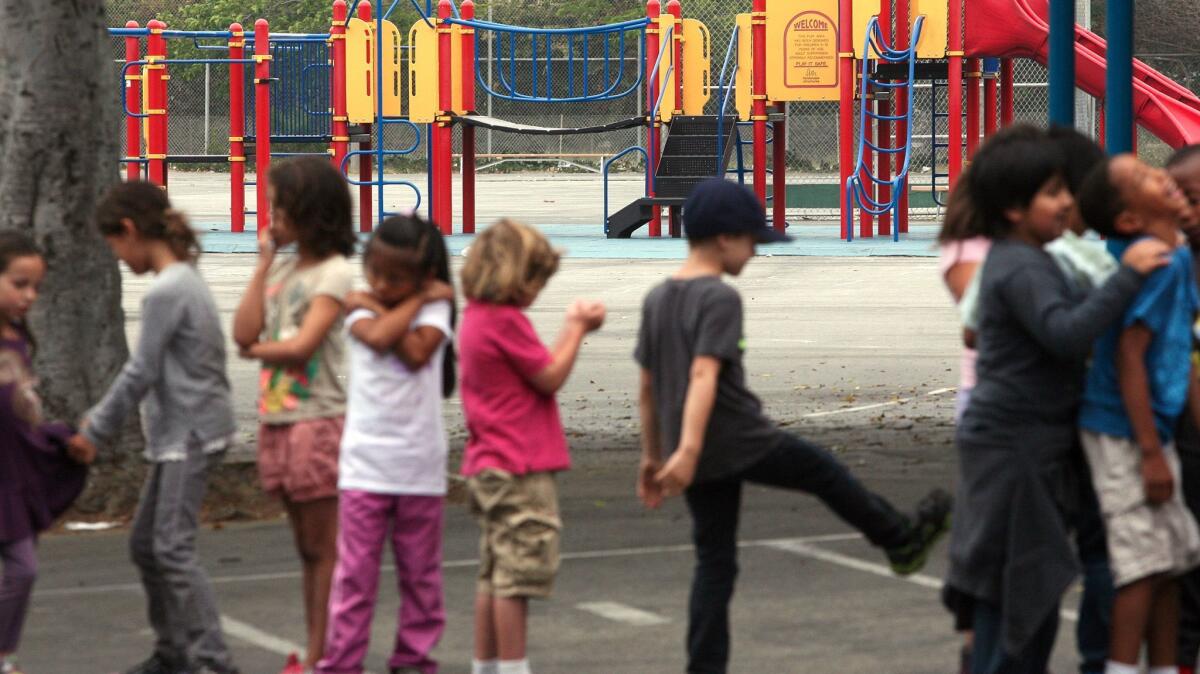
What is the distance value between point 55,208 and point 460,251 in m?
13.2

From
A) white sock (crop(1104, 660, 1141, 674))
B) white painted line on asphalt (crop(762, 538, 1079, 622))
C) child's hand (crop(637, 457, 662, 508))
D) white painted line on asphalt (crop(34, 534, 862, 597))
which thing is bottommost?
white painted line on asphalt (crop(34, 534, 862, 597))

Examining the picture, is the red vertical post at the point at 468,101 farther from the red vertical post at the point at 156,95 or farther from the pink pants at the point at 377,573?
the pink pants at the point at 377,573

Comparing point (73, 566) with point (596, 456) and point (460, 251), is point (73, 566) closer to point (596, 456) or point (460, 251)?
point (596, 456)

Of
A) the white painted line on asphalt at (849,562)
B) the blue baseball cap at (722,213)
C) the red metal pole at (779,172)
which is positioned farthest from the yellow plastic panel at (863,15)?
the blue baseball cap at (722,213)

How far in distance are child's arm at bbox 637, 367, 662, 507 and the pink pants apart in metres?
0.56

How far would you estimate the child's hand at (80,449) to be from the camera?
5348mm

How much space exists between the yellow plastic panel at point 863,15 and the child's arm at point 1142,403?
17595 mm

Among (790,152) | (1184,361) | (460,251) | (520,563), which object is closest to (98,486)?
(520,563)

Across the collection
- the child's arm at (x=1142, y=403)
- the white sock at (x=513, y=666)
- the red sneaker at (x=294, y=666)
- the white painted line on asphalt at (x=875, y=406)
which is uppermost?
the child's arm at (x=1142, y=403)

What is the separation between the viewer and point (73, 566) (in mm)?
7156

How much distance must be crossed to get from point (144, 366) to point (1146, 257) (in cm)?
257

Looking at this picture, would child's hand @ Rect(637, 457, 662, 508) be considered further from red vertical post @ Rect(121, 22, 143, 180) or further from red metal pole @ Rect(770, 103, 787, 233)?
red vertical post @ Rect(121, 22, 143, 180)

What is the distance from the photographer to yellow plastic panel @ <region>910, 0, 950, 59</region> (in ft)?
72.6

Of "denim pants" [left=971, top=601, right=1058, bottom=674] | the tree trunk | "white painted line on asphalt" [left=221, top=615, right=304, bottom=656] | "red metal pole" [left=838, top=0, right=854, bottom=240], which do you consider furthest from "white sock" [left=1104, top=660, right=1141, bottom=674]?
"red metal pole" [left=838, top=0, right=854, bottom=240]
